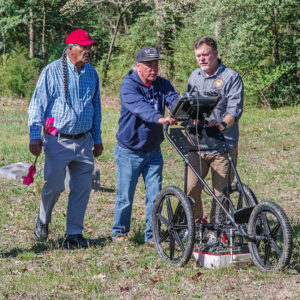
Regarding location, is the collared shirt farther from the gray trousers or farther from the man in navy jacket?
the man in navy jacket

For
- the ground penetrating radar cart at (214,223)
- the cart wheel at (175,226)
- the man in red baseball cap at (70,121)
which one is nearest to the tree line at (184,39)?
the man in red baseball cap at (70,121)

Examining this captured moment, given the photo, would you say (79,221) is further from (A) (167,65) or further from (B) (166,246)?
(A) (167,65)

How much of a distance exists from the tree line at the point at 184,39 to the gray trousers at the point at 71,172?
52.1 feet

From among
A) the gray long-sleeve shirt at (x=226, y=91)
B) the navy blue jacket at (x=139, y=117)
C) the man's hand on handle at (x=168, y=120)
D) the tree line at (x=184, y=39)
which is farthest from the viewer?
the tree line at (x=184, y=39)

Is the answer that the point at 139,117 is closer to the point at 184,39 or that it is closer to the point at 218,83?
the point at 218,83

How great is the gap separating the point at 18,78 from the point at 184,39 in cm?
940

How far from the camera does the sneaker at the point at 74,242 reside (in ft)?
21.5

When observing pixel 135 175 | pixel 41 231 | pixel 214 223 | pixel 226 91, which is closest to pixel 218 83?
pixel 226 91

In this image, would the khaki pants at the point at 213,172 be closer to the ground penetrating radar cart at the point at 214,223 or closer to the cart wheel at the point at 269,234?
the ground penetrating radar cart at the point at 214,223

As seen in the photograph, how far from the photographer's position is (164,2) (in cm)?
2808

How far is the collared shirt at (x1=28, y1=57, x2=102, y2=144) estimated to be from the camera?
620cm

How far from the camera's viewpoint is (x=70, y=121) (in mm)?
6273

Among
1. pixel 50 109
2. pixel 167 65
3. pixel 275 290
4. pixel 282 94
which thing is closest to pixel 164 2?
pixel 167 65

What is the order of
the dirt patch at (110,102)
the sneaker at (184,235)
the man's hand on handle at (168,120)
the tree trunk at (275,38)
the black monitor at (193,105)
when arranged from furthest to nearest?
1. the dirt patch at (110,102)
2. the tree trunk at (275,38)
3. the sneaker at (184,235)
4. the man's hand on handle at (168,120)
5. the black monitor at (193,105)
